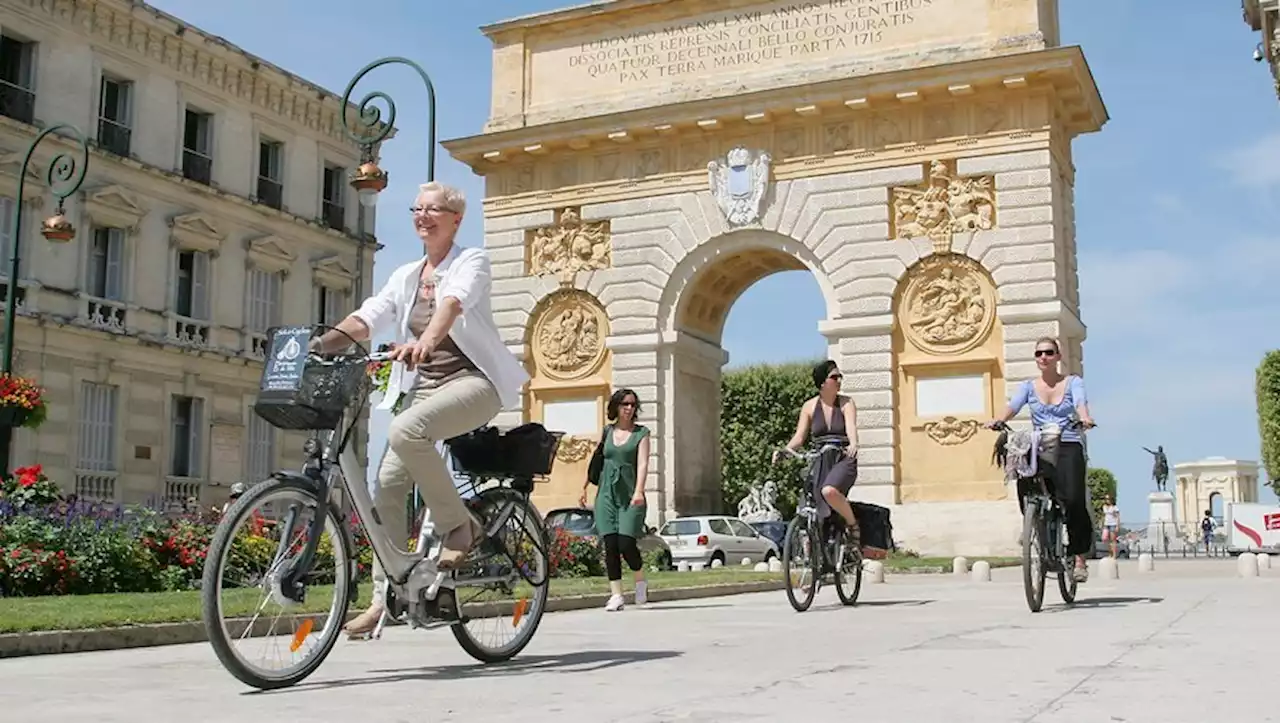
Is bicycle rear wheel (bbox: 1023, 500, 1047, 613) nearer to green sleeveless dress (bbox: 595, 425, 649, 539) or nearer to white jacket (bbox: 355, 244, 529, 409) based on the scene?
green sleeveless dress (bbox: 595, 425, 649, 539)

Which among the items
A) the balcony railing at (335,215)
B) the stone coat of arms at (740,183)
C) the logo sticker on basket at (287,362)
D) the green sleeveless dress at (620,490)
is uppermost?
the balcony railing at (335,215)

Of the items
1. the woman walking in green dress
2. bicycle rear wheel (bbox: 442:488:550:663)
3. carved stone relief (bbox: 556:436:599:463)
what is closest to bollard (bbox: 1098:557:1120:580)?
the woman walking in green dress

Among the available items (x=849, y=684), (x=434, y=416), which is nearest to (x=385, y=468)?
(x=434, y=416)

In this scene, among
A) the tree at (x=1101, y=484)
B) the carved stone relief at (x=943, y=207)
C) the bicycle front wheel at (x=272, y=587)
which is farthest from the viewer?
the tree at (x=1101, y=484)

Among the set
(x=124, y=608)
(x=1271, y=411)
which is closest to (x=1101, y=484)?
(x=1271, y=411)

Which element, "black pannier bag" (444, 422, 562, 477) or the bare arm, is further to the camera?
the bare arm

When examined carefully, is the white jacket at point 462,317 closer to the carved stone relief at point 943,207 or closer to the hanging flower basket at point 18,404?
the hanging flower basket at point 18,404

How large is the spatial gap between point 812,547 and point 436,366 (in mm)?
4853

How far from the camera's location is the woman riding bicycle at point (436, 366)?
5.32 metres

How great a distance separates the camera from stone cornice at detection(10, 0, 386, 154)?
1104 inches

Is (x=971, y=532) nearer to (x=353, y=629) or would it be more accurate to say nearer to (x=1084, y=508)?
(x=1084, y=508)

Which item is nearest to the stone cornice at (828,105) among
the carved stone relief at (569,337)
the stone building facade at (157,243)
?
the carved stone relief at (569,337)

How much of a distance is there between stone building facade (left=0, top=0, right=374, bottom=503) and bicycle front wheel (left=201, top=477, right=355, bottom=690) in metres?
23.3

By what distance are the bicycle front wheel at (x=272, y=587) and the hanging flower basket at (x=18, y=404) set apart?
13226 millimetres
